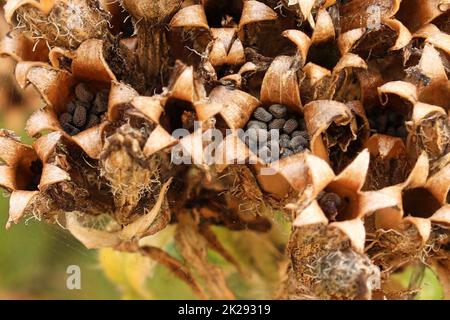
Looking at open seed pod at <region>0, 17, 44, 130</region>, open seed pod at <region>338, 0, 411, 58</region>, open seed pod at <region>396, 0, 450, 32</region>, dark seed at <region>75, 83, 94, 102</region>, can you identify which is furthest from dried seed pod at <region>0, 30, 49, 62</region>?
open seed pod at <region>396, 0, 450, 32</region>

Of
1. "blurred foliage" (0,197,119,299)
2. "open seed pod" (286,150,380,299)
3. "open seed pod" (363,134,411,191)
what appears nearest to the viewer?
"open seed pod" (286,150,380,299)

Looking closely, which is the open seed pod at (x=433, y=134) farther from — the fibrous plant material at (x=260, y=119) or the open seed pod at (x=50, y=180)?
the open seed pod at (x=50, y=180)

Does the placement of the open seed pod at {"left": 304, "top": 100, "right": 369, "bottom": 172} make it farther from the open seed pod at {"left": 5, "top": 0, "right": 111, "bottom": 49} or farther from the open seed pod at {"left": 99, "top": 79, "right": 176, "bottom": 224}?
the open seed pod at {"left": 5, "top": 0, "right": 111, "bottom": 49}

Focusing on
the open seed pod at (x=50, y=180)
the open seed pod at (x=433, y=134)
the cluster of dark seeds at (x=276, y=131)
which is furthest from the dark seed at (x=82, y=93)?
the open seed pod at (x=433, y=134)

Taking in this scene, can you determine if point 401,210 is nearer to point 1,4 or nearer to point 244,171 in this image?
point 244,171

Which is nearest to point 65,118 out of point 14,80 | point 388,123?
point 14,80

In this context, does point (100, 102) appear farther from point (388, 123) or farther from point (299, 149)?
point (388, 123)
